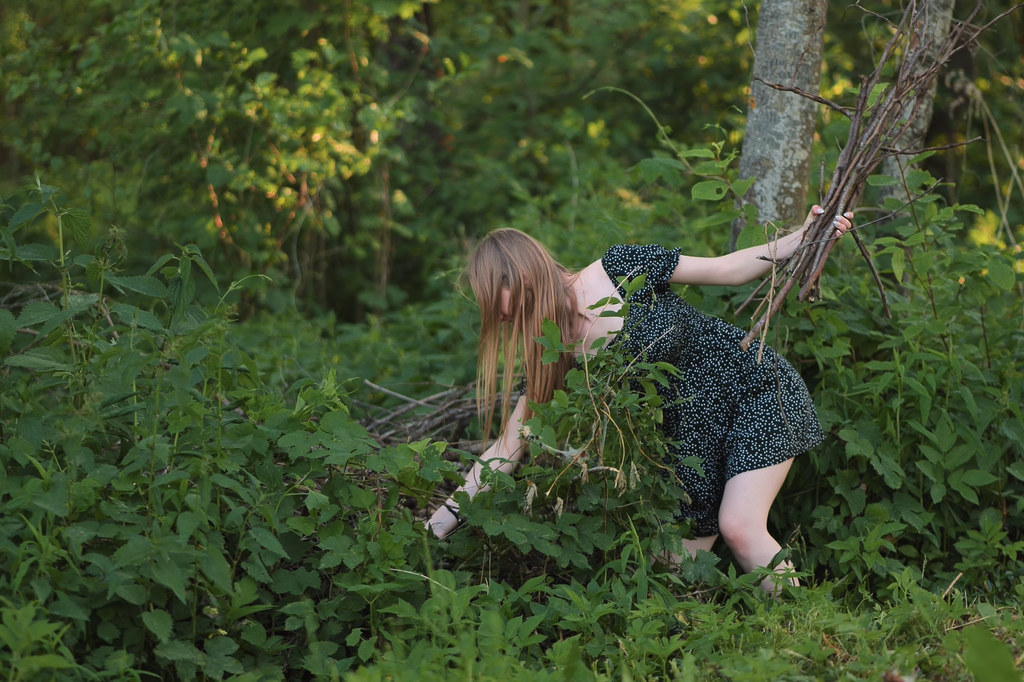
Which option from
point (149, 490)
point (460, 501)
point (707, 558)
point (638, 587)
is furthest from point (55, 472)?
point (707, 558)

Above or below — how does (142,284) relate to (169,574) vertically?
above

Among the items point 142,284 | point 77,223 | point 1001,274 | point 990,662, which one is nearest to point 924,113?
point 1001,274

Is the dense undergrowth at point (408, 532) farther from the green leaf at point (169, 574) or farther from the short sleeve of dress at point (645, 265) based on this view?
the short sleeve of dress at point (645, 265)

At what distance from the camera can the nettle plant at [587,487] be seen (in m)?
2.83

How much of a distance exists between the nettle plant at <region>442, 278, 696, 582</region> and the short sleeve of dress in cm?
33

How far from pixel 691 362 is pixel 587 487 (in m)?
0.63

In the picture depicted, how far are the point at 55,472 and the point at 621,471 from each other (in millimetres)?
1566

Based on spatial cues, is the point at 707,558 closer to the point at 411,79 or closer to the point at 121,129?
the point at 411,79

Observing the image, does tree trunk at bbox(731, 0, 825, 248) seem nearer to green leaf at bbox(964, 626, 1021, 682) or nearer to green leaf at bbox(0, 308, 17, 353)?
green leaf at bbox(964, 626, 1021, 682)

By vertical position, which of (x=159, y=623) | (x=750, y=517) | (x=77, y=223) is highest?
(x=77, y=223)

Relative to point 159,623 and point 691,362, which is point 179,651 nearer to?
point 159,623

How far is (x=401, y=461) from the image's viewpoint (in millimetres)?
2717

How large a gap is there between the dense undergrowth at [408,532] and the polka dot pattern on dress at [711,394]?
254 mm

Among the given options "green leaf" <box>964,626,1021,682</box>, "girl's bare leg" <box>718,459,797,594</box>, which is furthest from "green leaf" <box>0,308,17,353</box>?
"green leaf" <box>964,626,1021,682</box>
